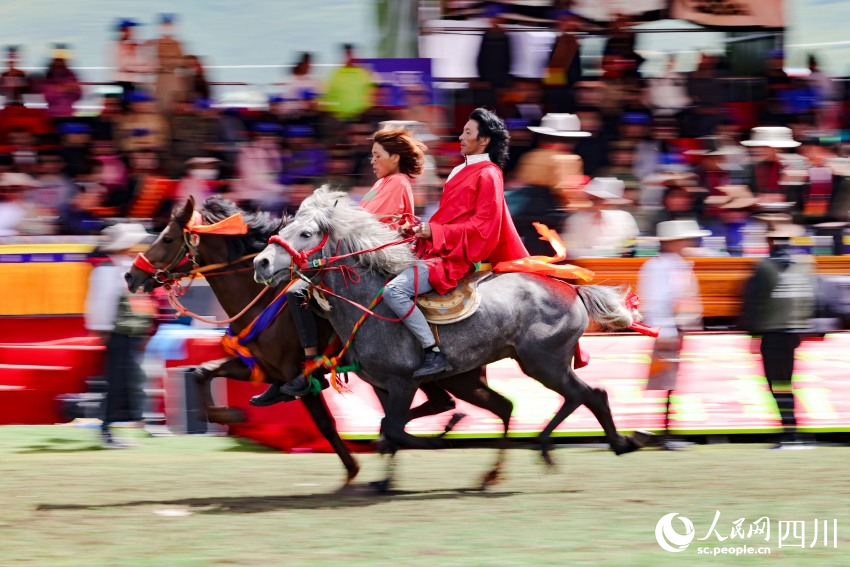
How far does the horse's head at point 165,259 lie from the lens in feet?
27.8

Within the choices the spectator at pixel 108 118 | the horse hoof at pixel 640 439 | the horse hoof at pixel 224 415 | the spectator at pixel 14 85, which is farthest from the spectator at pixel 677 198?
the spectator at pixel 14 85

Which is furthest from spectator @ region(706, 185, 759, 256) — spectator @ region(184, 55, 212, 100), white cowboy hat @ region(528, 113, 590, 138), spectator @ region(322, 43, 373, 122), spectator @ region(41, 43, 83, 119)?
spectator @ region(41, 43, 83, 119)

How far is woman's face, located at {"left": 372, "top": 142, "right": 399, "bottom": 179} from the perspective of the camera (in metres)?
8.49

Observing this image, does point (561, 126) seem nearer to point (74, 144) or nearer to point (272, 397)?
point (74, 144)

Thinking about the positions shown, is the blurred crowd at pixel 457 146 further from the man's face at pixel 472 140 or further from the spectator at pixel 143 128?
the man's face at pixel 472 140

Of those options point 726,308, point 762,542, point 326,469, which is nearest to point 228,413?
point 326,469

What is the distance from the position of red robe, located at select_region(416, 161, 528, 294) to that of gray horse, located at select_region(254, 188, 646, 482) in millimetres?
238

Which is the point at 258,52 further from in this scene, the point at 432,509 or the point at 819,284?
the point at 432,509

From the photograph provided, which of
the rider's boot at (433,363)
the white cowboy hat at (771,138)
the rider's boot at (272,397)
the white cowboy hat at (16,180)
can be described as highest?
the white cowboy hat at (771,138)

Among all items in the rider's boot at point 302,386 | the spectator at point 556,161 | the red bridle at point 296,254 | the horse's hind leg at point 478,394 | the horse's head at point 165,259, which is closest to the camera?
the red bridle at point 296,254

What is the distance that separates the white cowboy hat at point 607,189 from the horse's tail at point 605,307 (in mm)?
3982

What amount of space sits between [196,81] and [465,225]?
25.1ft

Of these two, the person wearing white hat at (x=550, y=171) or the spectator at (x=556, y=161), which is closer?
the person wearing white hat at (x=550, y=171)

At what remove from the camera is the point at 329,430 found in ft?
27.7
